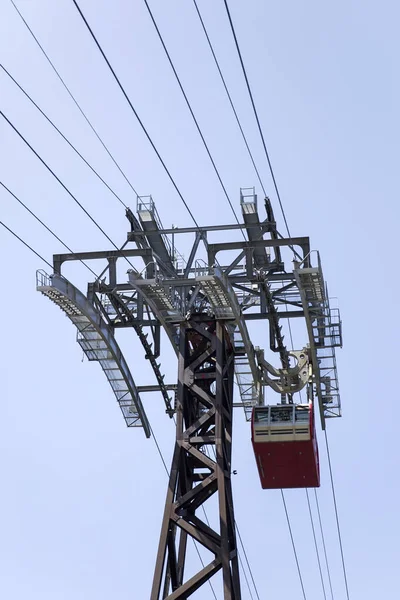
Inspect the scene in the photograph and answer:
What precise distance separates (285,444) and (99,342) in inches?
220

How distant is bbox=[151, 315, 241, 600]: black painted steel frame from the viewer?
30.5 metres

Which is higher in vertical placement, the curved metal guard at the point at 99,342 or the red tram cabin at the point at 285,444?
the curved metal guard at the point at 99,342

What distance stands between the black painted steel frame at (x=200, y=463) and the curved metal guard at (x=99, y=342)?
201 cm

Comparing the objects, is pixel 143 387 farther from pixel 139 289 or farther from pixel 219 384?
pixel 139 289

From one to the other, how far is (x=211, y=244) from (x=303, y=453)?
6129 mm

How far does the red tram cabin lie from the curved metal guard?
383 cm

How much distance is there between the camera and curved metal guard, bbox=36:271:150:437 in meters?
30.8

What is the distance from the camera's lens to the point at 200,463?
32.5m

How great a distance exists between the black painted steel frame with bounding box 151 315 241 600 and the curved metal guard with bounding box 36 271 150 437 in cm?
201

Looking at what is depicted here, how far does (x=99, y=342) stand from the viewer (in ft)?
109

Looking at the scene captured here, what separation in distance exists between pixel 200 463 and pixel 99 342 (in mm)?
4164

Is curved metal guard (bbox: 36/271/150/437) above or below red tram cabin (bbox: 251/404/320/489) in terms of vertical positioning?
above

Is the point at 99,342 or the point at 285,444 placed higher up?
the point at 99,342

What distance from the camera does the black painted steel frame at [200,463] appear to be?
100ft
